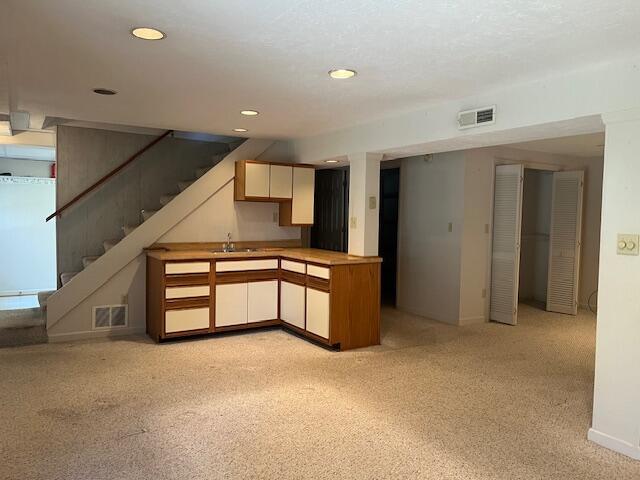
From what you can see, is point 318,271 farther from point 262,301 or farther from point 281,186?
point 281,186

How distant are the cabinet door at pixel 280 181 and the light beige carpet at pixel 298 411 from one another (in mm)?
1723

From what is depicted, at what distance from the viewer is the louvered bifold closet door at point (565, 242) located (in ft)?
20.9

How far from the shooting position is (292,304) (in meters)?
5.25

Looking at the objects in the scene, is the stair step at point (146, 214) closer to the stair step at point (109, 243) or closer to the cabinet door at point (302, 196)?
the stair step at point (109, 243)

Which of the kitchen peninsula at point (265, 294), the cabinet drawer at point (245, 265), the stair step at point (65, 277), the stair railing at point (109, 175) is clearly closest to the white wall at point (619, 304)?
the kitchen peninsula at point (265, 294)

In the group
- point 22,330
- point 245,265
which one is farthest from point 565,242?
point 22,330

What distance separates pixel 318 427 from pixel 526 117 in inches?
95.9

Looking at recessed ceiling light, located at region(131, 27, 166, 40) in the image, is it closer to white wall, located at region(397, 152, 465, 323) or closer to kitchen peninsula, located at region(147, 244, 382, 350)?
kitchen peninsula, located at region(147, 244, 382, 350)

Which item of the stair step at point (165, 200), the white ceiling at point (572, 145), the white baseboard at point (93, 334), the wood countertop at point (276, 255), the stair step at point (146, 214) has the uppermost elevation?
the white ceiling at point (572, 145)

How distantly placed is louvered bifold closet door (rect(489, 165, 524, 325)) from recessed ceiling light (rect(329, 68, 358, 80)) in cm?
339

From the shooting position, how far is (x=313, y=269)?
486 cm

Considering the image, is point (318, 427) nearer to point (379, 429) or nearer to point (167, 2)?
point (379, 429)

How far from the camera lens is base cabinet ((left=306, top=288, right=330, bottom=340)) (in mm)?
4684

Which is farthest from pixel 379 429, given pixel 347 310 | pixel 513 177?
pixel 513 177
